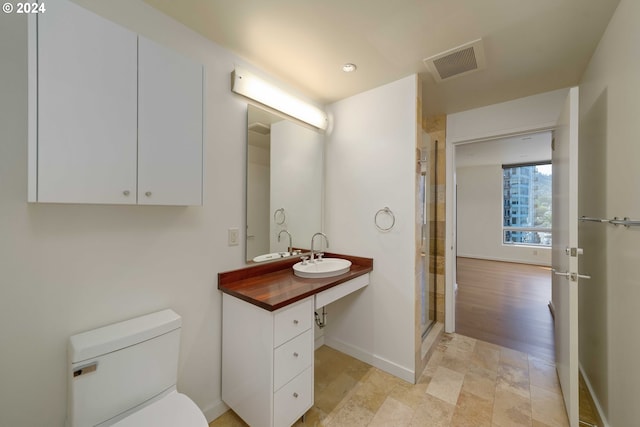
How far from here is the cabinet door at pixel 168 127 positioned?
1166 mm

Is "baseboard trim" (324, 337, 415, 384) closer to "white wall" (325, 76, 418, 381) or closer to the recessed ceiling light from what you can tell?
"white wall" (325, 76, 418, 381)

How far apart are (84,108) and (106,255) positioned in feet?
2.20

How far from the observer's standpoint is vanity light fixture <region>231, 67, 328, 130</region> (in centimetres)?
171

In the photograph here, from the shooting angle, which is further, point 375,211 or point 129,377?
point 375,211

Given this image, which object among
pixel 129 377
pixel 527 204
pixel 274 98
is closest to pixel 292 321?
pixel 129 377

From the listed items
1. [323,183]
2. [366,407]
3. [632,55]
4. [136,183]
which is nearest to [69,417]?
[136,183]

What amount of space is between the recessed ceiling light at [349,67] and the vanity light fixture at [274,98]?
1.55ft

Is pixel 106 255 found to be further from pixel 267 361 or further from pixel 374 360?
pixel 374 360

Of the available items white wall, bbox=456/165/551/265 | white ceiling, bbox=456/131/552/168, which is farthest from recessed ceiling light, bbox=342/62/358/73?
white wall, bbox=456/165/551/265

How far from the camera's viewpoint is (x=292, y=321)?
1.44 metres

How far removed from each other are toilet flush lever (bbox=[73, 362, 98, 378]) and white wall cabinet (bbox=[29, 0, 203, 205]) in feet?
2.24

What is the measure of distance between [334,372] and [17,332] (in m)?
1.92

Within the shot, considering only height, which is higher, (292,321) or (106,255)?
(106,255)

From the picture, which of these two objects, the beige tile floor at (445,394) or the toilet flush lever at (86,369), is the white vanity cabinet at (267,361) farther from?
the toilet flush lever at (86,369)
